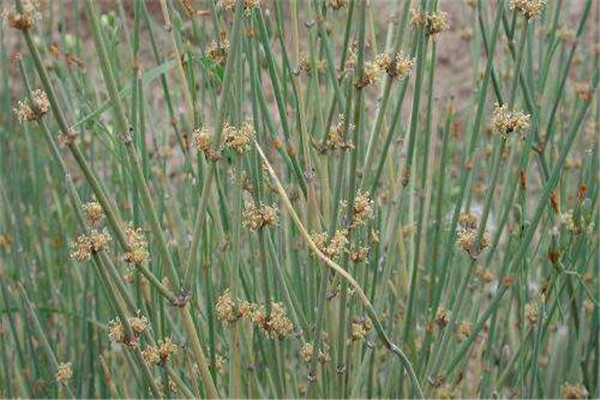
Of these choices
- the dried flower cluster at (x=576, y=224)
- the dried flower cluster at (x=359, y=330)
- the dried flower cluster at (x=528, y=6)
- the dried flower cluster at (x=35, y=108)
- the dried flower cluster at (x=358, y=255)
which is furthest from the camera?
the dried flower cluster at (x=576, y=224)

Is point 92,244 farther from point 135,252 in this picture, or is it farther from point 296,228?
point 296,228

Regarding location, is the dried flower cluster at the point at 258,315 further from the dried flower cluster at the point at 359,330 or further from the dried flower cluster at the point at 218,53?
the dried flower cluster at the point at 218,53

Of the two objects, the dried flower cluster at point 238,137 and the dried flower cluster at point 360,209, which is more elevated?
the dried flower cluster at point 238,137

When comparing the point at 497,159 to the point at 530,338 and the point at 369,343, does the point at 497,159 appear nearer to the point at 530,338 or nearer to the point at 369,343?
the point at 369,343

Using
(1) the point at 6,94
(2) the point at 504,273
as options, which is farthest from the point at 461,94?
(2) the point at 504,273

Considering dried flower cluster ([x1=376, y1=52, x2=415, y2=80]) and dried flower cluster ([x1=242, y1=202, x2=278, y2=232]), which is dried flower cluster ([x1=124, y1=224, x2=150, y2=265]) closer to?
dried flower cluster ([x1=242, y1=202, x2=278, y2=232])

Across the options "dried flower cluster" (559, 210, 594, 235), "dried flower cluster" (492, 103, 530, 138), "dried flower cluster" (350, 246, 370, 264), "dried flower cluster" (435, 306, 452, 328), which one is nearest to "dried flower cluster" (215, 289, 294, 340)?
"dried flower cluster" (350, 246, 370, 264)

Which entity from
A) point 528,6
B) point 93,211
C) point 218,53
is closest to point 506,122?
point 528,6

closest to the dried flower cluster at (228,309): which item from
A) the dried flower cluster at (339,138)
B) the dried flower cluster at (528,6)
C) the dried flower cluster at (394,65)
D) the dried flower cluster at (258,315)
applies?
the dried flower cluster at (258,315)

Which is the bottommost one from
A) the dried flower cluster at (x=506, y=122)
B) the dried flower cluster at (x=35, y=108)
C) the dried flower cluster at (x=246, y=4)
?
the dried flower cluster at (x=506, y=122)
